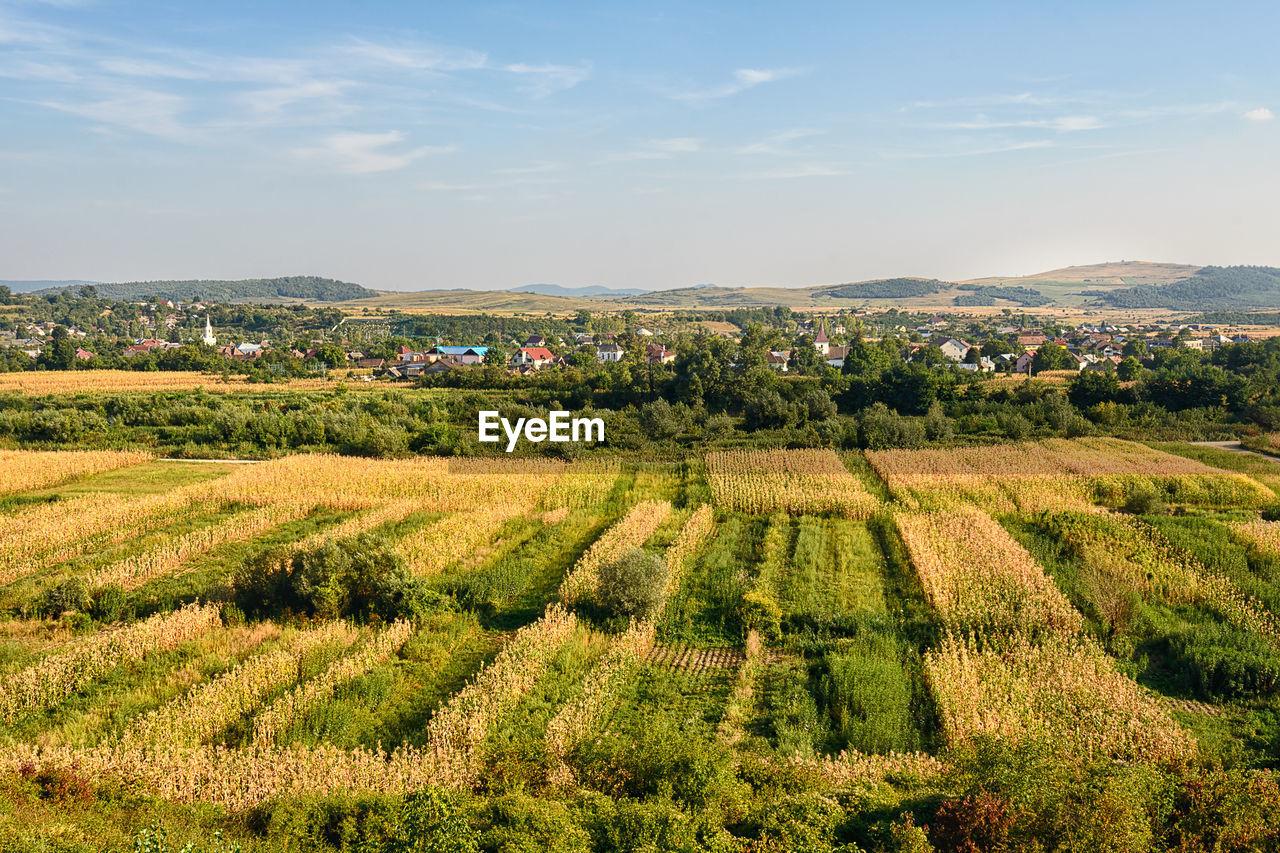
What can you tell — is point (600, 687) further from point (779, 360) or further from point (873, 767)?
point (779, 360)

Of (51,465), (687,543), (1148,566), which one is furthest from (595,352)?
(1148,566)

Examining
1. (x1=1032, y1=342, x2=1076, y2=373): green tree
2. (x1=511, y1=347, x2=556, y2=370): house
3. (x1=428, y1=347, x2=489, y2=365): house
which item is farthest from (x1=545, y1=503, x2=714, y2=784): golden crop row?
(x1=428, y1=347, x2=489, y2=365): house

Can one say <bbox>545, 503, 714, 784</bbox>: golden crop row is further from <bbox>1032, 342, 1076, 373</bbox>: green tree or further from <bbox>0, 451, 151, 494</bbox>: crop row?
<bbox>1032, 342, 1076, 373</bbox>: green tree

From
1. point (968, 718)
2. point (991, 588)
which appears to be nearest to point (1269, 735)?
point (968, 718)

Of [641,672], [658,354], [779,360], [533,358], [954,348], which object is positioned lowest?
[641,672]

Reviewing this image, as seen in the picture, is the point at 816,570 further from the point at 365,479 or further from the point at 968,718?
the point at 365,479
